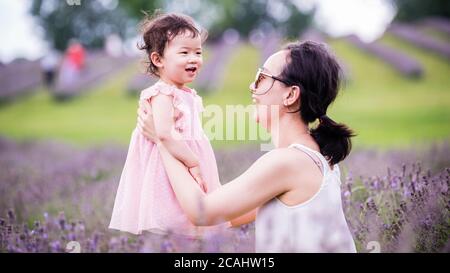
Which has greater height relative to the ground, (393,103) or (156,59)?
(393,103)

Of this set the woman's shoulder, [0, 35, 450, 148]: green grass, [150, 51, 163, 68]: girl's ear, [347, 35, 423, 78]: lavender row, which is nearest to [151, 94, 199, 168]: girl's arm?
the woman's shoulder

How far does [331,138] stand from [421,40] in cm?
1730

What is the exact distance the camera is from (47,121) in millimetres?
13984

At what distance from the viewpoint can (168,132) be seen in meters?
2.41

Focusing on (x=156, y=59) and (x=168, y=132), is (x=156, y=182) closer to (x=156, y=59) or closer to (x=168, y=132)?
(x=168, y=132)

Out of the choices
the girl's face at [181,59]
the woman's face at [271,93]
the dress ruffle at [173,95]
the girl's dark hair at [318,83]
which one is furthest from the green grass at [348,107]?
the woman's face at [271,93]

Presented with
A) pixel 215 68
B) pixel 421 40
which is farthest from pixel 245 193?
pixel 421 40

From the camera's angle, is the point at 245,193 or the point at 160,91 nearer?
the point at 245,193

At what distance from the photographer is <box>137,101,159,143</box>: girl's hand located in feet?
8.09

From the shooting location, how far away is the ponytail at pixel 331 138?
92.3 inches

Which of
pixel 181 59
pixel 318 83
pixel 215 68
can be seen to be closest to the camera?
pixel 318 83

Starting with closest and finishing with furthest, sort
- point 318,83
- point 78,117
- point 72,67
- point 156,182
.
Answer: point 318,83
point 156,182
point 78,117
point 72,67
